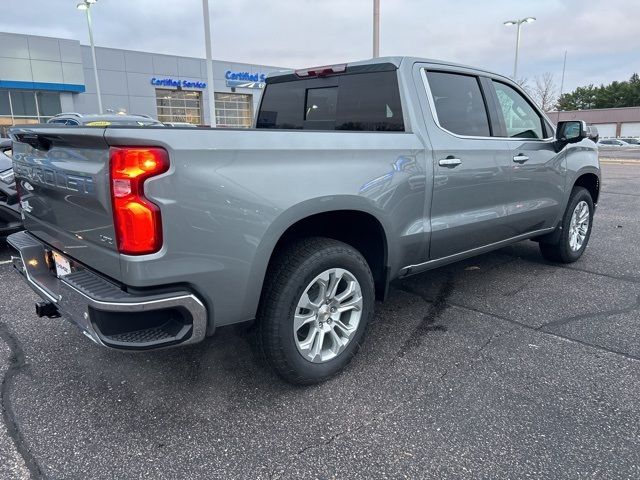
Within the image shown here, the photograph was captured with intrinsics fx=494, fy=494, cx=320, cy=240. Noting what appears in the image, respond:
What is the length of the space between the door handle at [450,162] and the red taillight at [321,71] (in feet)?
3.39

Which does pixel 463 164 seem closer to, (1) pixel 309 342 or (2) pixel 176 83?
(1) pixel 309 342

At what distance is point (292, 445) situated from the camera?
2367mm

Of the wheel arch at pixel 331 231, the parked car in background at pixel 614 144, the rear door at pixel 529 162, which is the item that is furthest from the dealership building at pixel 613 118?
the wheel arch at pixel 331 231

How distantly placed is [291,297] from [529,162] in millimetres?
2685

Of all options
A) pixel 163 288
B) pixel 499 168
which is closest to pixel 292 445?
pixel 163 288

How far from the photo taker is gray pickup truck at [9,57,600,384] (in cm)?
215

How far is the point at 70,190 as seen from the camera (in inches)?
95.7

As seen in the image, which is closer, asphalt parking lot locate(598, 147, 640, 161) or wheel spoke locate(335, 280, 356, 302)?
wheel spoke locate(335, 280, 356, 302)

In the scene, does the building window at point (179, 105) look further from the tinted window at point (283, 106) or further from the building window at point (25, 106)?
the tinted window at point (283, 106)

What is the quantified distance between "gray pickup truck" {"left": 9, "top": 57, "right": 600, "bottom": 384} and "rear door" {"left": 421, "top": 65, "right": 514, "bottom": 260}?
0.6 inches

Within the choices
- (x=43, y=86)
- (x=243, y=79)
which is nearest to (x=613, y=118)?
(x=243, y=79)

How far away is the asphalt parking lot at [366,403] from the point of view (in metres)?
2.24

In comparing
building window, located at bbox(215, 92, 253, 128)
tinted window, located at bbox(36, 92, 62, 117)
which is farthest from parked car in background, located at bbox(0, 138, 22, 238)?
building window, located at bbox(215, 92, 253, 128)

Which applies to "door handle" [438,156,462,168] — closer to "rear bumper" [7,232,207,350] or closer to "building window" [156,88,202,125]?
"rear bumper" [7,232,207,350]
